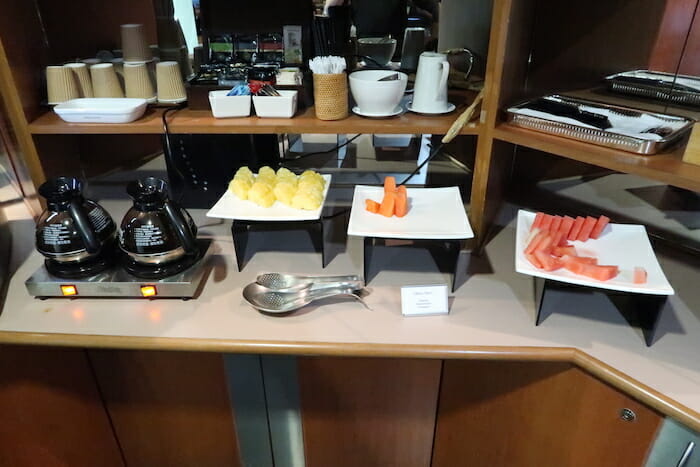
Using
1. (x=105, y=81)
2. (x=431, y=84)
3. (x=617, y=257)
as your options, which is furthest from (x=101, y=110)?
(x=617, y=257)

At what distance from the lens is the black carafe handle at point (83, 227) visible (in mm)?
884

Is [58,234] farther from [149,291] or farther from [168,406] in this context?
[168,406]

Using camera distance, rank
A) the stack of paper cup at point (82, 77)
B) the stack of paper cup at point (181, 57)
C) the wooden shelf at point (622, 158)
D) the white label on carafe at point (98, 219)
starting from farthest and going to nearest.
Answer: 1. the stack of paper cup at point (181, 57)
2. the stack of paper cup at point (82, 77)
3. the white label on carafe at point (98, 219)
4. the wooden shelf at point (622, 158)

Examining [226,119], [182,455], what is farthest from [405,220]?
[182,455]

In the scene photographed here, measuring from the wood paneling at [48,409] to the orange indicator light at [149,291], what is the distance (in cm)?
20

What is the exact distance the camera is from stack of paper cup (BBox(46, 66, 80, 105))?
103 cm

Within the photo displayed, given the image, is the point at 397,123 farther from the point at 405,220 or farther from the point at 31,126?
the point at 31,126

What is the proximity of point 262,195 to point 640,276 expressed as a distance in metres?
0.72

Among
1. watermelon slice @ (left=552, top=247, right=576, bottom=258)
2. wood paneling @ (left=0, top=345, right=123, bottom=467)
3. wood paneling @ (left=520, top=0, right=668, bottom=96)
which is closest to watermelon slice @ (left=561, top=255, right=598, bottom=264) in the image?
watermelon slice @ (left=552, top=247, right=576, bottom=258)

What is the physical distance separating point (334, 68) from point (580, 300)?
2.24 ft

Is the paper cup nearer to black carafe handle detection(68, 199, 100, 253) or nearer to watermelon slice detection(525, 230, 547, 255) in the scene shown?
black carafe handle detection(68, 199, 100, 253)

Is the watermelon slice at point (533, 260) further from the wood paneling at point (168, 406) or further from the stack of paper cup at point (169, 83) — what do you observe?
the stack of paper cup at point (169, 83)

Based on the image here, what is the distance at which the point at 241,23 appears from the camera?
46.1 inches

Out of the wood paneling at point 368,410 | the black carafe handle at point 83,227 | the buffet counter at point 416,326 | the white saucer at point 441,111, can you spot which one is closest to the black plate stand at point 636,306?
the buffet counter at point 416,326
